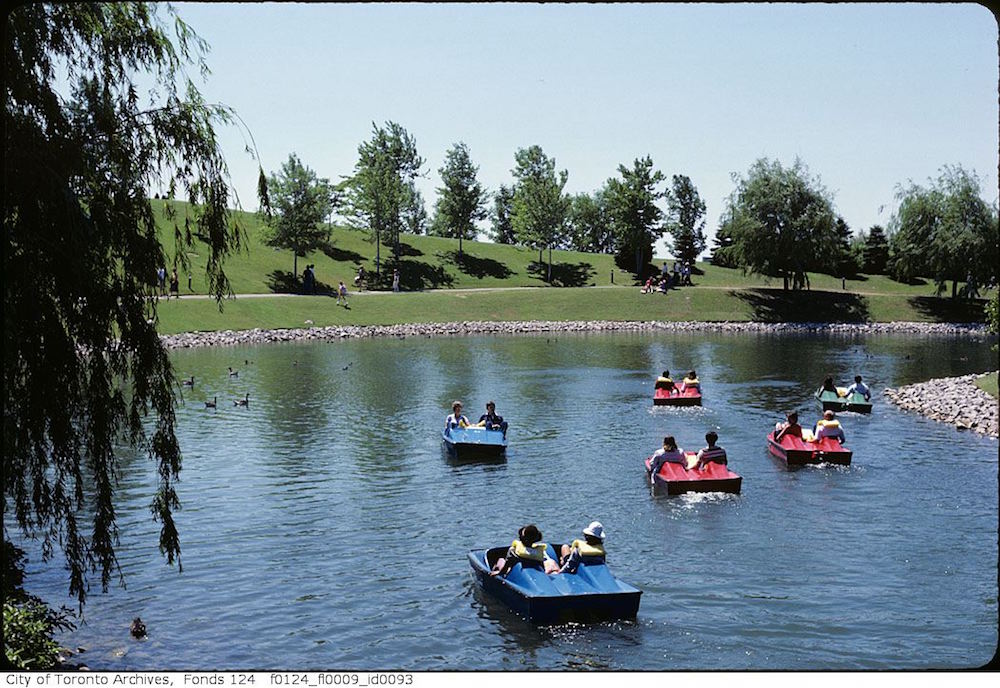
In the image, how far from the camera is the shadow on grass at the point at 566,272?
112m

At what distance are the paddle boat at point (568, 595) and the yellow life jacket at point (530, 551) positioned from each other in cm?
21

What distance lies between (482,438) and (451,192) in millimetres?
85229

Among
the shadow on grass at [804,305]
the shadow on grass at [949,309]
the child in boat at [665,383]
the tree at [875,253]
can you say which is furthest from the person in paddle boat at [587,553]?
the tree at [875,253]

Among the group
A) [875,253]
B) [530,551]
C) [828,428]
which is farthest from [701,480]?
[875,253]

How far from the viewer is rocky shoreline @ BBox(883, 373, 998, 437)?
39.2m

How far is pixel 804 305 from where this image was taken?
94812 mm

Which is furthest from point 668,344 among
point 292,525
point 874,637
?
point 874,637

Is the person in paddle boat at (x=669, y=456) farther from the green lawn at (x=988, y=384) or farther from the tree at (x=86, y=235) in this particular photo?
the green lawn at (x=988, y=384)

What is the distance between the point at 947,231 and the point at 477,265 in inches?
1908

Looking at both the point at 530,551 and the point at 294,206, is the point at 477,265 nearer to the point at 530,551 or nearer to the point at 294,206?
the point at 294,206

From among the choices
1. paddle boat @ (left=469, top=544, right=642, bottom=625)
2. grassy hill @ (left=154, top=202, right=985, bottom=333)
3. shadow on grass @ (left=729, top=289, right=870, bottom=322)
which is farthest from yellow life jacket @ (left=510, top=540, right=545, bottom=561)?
shadow on grass @ (left=729, top=289, right=870, bottom=322)

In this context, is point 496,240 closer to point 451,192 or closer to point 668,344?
point 451,192

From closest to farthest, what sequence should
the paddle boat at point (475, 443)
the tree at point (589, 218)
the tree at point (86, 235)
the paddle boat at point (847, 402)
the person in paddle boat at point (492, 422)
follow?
the tree at point (86, 235)
the paddle boat at point (475, 443)
the person in paddle boat at point (492, 422)
the paddle boat at point (847, 402)
the tree at point (589, 218)

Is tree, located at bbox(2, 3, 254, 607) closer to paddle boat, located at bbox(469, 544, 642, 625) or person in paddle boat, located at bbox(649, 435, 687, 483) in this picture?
paddle boat, located at bbox(469, 544, 642, 625)
